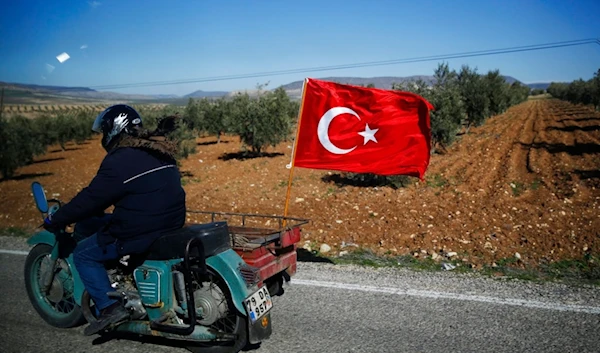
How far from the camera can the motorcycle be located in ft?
12.7

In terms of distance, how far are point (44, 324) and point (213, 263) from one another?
2282 millimetres

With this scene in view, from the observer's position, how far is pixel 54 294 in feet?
15.8

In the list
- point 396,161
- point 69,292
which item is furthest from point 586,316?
point 69,292

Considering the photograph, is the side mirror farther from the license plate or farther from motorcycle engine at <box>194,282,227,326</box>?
the license plate

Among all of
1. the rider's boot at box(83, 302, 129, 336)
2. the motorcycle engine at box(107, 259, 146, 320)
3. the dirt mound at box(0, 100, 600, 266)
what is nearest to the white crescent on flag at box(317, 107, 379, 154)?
the dirt mound at box(0, 100, 600, 266)

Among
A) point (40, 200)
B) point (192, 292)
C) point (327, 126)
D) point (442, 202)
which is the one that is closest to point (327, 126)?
point (327, 126)

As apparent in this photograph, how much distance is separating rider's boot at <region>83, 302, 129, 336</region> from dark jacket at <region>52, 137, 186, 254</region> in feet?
1.83

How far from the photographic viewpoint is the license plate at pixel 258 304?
3814 mm

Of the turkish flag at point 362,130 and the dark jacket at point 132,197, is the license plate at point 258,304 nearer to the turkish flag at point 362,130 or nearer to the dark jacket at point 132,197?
the dark jacket at point 132,197

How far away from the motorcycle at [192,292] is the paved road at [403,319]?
351 millimetres

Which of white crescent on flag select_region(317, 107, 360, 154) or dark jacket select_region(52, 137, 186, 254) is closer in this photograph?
dark jacket select_region(52, 137, 186, 254)

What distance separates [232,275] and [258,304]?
335 mm

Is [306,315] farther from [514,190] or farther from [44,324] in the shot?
[514,190]

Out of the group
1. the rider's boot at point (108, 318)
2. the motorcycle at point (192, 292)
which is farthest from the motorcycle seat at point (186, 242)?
A: the rider's boot at point (108, 318)
